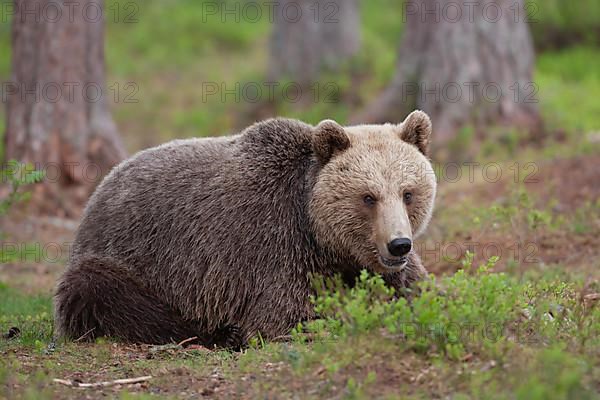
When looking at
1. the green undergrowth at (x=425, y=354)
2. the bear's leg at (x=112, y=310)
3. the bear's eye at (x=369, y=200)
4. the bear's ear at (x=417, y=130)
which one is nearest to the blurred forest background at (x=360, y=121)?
the green undergrowth at (x=425, y=354)

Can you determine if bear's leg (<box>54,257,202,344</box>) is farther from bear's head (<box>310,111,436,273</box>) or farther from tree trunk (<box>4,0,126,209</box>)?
tree trunk (<box>4,0,126,209</box>)

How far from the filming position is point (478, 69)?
14.2 metres

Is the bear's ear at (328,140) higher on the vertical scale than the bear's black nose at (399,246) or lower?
higher

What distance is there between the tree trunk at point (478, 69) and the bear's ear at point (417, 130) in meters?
7.07

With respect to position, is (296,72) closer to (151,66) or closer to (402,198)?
(151,66)

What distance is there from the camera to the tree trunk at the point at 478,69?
46.4 ft

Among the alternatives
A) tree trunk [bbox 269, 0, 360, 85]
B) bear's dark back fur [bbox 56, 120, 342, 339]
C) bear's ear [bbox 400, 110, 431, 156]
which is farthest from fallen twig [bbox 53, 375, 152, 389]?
tree trunk [bbox 269, 0, 360, 85]

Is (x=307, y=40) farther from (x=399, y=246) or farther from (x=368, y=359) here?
(x=368, y=359)

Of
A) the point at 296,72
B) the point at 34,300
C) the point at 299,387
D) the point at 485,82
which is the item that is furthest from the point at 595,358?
the point at 296,72

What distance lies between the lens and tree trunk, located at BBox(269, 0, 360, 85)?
19.7 m

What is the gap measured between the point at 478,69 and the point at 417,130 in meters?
7.43

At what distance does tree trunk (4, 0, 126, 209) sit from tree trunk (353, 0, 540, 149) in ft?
16.7

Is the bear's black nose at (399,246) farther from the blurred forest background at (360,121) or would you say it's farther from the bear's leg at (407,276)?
the bear's leg at (407,276)

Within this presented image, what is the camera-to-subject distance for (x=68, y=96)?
1338cm
